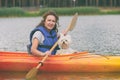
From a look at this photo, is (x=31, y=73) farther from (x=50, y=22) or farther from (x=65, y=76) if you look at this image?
(x=50, y=22)

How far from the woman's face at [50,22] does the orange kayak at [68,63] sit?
2.14ft

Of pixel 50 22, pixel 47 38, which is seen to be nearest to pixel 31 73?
pixel 47 38

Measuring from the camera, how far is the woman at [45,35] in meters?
10.1

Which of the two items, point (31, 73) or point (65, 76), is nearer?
point (31, 73)

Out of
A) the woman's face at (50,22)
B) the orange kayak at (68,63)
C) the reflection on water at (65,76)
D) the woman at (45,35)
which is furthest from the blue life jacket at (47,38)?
the reflection on water at (65,76)

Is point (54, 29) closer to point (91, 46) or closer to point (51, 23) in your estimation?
point (51, 23)

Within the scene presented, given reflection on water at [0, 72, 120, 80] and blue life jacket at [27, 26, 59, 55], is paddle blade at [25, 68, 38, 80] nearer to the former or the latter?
reflection on water at [0, 72, 120, 80]

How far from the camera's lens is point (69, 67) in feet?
33.0

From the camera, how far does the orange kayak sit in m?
9.98

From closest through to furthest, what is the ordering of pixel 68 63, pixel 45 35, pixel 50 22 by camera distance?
pixel 68 63, pixel 50 22, pixel 45 35

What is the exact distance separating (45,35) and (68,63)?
2.67ft

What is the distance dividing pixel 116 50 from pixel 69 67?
16.9 ft

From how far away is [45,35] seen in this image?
10.3 metres

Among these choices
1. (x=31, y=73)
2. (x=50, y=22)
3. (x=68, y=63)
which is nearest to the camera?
(x=31, y=73)
